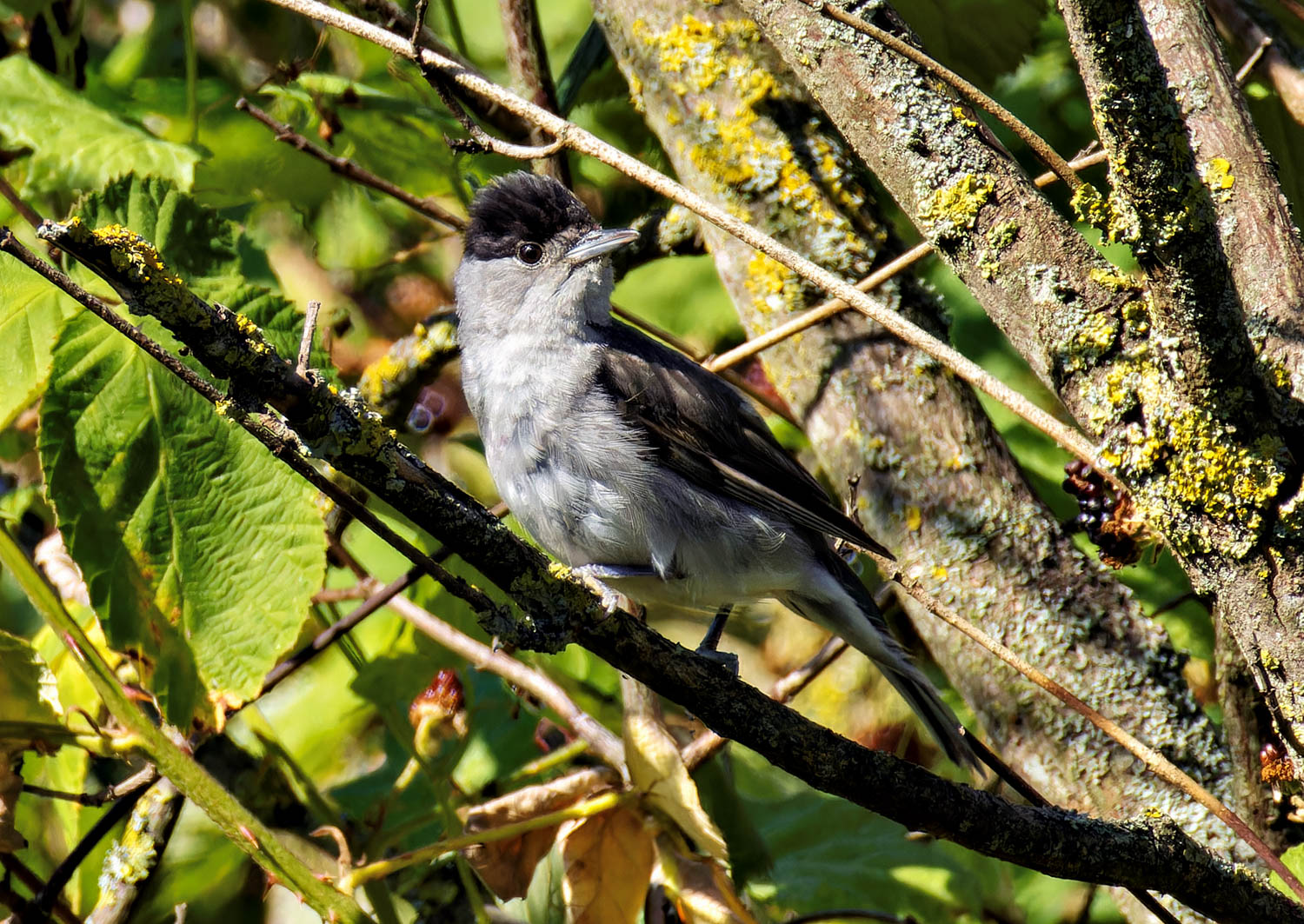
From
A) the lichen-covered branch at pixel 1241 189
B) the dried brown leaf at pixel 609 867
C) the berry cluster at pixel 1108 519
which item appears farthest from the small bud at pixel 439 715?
the lichen-covered branch at pixel 1241 189

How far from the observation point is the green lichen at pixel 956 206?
1882mm

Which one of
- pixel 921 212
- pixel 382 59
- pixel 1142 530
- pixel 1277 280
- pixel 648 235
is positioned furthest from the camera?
pixel 382 59

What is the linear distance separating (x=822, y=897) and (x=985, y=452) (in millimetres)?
1010

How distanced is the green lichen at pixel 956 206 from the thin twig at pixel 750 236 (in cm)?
15

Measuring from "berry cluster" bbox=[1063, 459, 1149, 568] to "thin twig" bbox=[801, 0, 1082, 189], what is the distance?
574mm

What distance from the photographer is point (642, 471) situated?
248cm

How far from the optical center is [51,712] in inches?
85.6

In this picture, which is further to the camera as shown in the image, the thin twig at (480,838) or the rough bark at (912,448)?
the rough bark at (912,448)

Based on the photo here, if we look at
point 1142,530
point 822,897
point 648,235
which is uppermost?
point 648,235

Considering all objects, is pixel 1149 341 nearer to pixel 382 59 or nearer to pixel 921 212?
pixel 921 212

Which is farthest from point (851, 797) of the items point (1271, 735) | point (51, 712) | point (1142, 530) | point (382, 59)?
point (382, 59)

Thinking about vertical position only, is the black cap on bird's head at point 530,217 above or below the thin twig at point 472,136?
above

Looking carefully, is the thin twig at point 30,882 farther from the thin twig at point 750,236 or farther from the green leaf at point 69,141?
the thin twig at point 750,236

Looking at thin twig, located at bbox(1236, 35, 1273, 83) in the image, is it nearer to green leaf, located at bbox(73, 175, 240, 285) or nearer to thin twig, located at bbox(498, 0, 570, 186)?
thin twig, located at bbox(498, 0, 570, 186)
